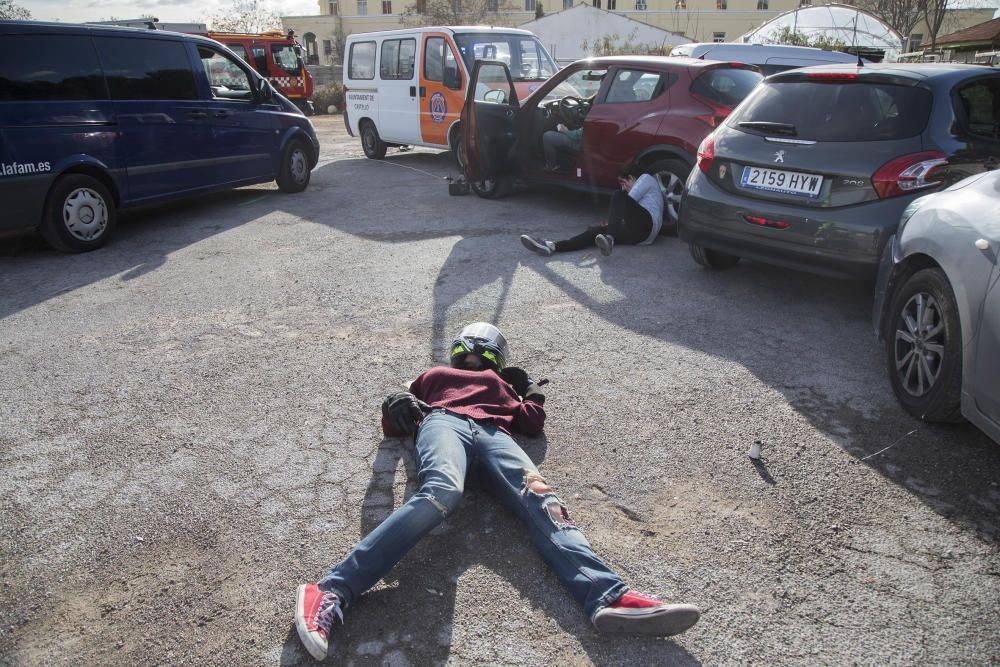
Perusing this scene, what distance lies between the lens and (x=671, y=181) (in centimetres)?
722

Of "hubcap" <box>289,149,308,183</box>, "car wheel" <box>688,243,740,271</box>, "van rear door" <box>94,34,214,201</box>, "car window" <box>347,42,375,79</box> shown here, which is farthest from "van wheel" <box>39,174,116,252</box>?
"car window" <box>347,42,375,79</box>

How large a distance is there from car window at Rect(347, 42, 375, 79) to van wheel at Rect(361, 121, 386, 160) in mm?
848

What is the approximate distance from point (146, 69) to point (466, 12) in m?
55.3

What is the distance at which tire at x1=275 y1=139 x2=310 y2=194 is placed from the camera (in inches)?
389

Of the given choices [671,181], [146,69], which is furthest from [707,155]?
[146,69]

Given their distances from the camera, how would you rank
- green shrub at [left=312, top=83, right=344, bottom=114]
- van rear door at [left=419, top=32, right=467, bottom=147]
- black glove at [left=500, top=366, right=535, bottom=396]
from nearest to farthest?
black glove at [left=500, top=366, right=535, bottom=396]
van rear door at [left=419, top=32, right=467, bottom=147]
green shrub at [left=312, top=83, right=344, bottom=114]

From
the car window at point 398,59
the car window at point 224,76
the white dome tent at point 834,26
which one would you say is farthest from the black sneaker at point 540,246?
the white dome tent at point 834,26

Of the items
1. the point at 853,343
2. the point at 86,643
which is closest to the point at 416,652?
the point at 86,643

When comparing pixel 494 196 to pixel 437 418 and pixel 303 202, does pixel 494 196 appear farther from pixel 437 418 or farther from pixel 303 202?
pixel 437 418

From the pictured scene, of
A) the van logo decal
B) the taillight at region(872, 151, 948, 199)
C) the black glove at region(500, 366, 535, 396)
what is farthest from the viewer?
the van logo decal

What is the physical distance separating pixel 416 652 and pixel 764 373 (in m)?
2.72

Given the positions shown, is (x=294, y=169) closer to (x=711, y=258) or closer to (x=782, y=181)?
(x=711, y=258)

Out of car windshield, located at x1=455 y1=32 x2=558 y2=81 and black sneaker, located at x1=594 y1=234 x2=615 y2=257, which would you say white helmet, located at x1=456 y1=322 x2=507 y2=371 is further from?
car windshield, located at x1=455 y1=32 x2=558 y2=81

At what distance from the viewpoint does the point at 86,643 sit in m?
2.39
